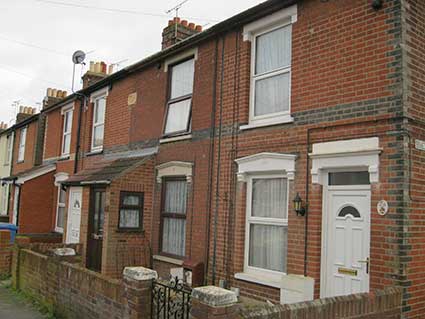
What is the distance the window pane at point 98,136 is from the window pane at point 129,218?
4.23 meters

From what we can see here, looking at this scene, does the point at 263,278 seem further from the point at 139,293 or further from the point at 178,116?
the point at 178,116

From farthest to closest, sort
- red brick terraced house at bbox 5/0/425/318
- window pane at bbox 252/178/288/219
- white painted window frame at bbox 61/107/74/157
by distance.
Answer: white painted window frame at bbox 61/107/74/157, window pane at bbox 252/178/288/219, red brick terraced house at bbox 5/0/425/318

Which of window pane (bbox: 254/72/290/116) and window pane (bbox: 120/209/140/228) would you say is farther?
window pane (bbox: 120/209/140/228)

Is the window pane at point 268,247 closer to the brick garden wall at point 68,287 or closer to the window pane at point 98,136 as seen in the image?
the brick garden wall at point 68,287

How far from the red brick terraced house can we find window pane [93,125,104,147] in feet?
6.51

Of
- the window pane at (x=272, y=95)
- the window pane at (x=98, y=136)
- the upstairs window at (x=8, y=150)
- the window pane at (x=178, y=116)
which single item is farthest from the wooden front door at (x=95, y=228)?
the upstairs window at (x=8, y=150)

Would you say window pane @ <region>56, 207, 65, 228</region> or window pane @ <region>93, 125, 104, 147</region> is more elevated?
window pane @ <region>93, 125, 104, 147</region>

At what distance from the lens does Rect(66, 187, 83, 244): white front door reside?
1453 centimetres

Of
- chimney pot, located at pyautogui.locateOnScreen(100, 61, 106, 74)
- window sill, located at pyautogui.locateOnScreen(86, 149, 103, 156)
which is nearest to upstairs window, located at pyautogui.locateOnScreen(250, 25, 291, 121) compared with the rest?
window sill, located at pyautogui.locateOnScreen(86, 149, 103, 156)

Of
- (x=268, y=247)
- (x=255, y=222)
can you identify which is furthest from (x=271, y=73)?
(x=268, y=247)

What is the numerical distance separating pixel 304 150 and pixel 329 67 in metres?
1.37

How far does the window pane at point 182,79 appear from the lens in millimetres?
10766

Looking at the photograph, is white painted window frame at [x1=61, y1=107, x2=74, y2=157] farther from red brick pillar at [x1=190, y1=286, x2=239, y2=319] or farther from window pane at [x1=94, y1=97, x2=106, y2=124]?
red brick pillar at [x1=190, y1=286, x2=239, y2=319]

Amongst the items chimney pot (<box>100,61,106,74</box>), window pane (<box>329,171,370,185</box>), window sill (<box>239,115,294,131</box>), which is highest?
chimney pot (<box>100,61,106,74</box>)
